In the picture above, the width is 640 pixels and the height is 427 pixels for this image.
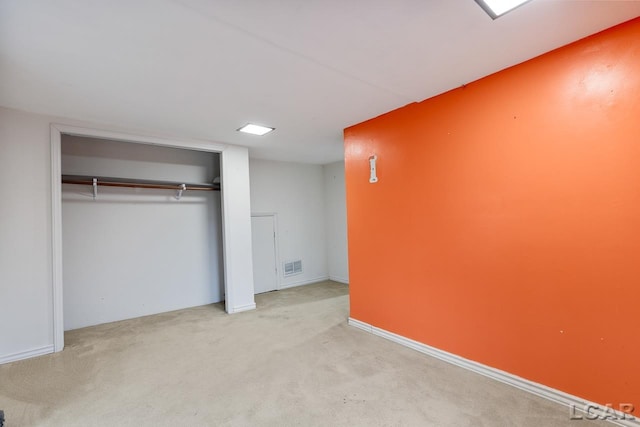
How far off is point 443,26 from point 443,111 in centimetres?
104

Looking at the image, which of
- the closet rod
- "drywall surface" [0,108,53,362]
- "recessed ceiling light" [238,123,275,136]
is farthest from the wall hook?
"drywall surface" [0,108,53,362]

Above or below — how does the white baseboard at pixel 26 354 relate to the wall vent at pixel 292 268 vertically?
below

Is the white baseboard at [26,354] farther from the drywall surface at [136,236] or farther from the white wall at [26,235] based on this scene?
the drywall surface at [136,236]

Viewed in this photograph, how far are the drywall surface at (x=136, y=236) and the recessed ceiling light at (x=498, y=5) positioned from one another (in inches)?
173

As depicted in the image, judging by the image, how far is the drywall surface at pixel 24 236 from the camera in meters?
2.90

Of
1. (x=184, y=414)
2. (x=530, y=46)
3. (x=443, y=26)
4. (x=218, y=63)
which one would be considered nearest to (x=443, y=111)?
(x=530, y=46)

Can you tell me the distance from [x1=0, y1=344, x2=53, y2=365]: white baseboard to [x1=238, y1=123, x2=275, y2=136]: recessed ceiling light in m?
3.21

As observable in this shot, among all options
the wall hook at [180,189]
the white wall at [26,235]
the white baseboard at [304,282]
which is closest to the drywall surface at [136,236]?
the wall hook at [180,189]

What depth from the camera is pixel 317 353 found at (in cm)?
291

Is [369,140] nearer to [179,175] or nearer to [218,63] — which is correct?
[218,63]

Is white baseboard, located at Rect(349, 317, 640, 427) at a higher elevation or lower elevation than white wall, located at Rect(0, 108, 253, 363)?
lower

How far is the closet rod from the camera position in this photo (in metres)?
3.74

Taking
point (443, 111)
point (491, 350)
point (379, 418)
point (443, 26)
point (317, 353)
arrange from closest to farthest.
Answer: point (443, 26) → point (379, 418) → point (491, 350) → point (443, 111) → point (317, 353)

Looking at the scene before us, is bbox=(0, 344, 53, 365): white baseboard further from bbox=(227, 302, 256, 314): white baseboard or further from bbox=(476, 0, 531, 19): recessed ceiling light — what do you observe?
bbox=(476, 0, 531, 19): recessed ceiling light
